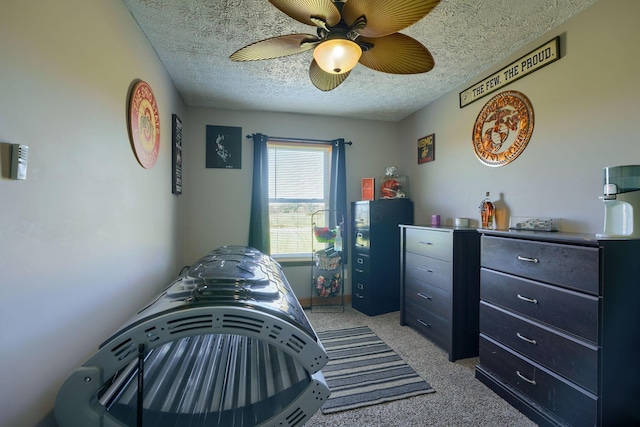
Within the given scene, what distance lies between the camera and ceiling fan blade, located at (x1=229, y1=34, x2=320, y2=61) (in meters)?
1.46

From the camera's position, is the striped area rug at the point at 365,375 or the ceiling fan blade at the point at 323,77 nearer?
the ceiling fan blade at the point at 323,77

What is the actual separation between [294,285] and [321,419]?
7.03ft

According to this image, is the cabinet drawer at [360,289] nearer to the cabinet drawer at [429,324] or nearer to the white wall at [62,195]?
the cabinet drawer at [429,324]

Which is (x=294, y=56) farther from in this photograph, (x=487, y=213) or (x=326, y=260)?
(x=326, y=260)

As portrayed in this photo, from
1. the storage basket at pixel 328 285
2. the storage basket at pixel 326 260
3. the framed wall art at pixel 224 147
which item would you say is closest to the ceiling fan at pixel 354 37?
the framed wall art at pixel 224 147

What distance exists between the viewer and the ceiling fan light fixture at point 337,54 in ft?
4.45

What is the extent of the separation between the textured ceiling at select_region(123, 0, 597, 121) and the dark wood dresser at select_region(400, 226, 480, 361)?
142cm

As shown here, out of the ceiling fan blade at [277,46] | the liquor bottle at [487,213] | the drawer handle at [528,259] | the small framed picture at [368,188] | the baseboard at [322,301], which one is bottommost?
A: the baseboard at [322,301]

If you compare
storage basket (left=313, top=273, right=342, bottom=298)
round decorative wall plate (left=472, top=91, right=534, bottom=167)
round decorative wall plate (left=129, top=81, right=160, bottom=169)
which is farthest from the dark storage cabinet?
round decorative wall plate (left=129, top=81, right=160, bottom=169)

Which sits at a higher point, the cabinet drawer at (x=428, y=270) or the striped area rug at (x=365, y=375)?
the cabinet drawer at (x=428, y=270)

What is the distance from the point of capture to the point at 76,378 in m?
0.77

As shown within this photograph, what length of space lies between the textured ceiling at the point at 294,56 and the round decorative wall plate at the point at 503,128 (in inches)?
14.3

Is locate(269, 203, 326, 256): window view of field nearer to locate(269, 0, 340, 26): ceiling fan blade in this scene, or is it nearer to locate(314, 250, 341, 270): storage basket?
locate(314, 250, 341, 270): storage basket

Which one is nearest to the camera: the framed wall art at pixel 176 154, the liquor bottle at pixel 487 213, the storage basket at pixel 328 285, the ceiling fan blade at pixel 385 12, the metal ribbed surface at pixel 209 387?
the metal ribbed surface at pixel 209 387
